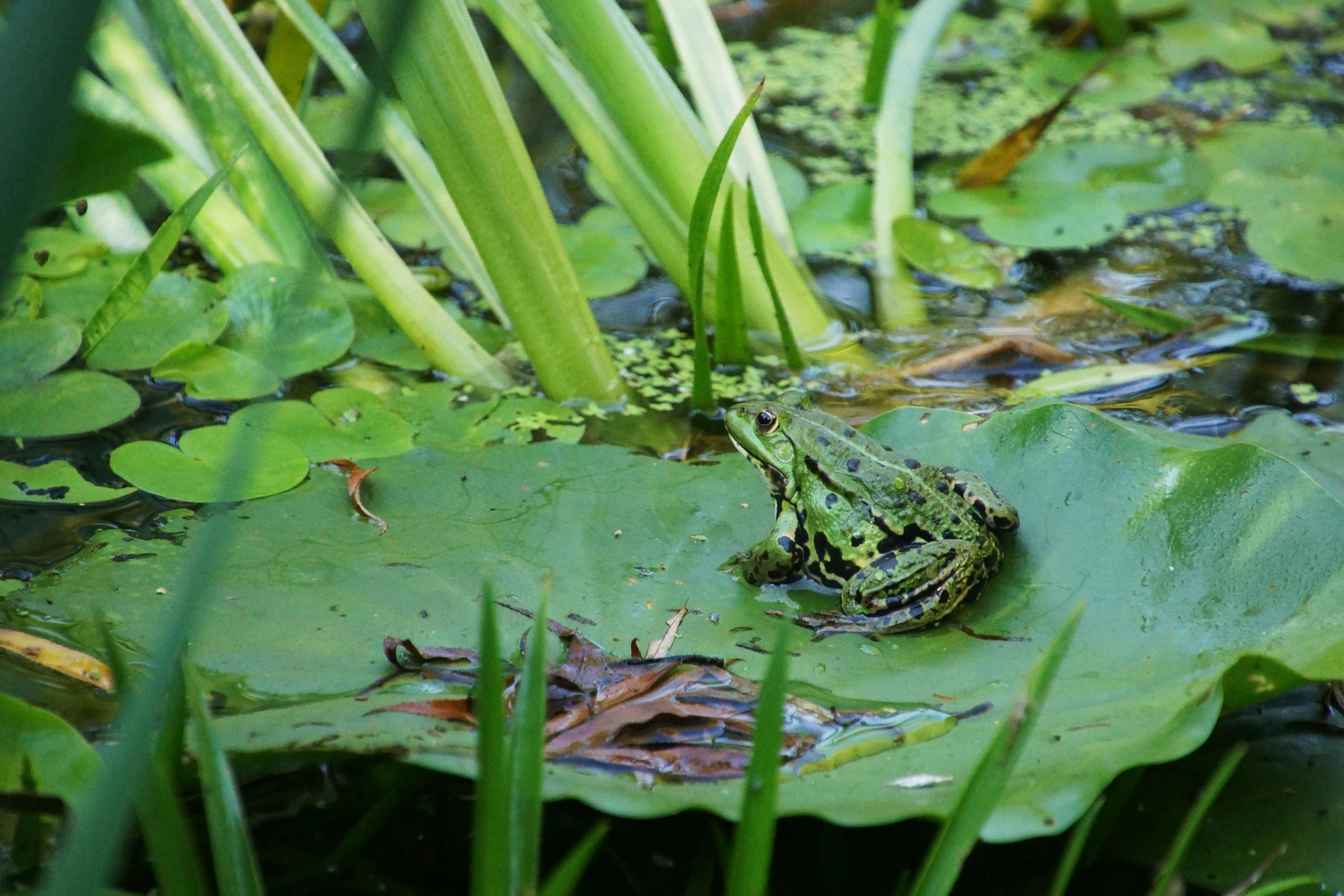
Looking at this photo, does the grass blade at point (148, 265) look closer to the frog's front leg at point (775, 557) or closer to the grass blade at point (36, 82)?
the frog's front leg at point (775, 557)

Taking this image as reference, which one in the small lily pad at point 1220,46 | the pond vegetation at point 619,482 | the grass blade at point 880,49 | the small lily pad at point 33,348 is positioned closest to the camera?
the pond vegetation at point 619,482

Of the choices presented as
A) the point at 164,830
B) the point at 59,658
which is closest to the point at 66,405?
the point at 59,658

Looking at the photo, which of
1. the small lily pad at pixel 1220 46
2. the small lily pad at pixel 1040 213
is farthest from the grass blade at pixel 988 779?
the small lily pad at pixel 1220 46

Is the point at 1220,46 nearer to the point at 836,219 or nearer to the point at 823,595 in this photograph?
the point at 836,219

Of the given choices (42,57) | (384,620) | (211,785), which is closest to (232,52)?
(384,620)

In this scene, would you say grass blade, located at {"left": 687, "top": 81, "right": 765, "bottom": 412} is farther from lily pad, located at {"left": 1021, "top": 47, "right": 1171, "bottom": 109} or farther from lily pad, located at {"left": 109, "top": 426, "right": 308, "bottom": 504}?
lily pad, located at {"left": 1021, "top": 47, "right": 1171, "bottom": 109}
